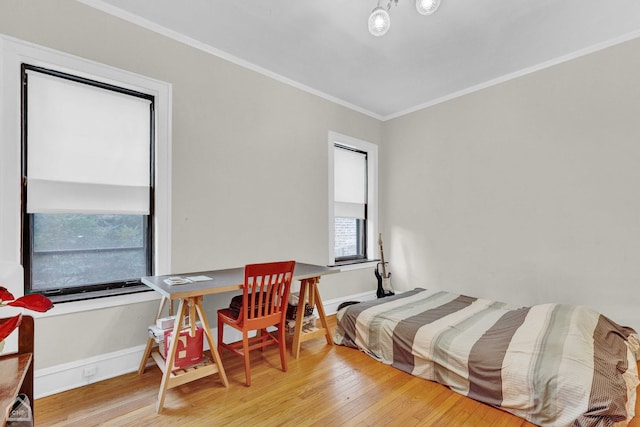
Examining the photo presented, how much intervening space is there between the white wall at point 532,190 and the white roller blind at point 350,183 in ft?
1.72

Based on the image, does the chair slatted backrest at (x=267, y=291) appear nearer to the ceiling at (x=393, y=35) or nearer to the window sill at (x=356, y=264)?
the window sill at (x=356, y=264)

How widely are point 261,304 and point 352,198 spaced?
236 cm

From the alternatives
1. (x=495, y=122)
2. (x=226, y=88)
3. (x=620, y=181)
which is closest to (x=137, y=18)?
(x=226, y=88)

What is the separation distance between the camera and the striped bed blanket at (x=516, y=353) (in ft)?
5.68

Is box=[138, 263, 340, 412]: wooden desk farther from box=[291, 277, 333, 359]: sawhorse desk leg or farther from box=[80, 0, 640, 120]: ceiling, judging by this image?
box=[80, 0, 640, 120]: ceiling

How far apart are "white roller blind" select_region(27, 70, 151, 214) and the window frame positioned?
83 mm

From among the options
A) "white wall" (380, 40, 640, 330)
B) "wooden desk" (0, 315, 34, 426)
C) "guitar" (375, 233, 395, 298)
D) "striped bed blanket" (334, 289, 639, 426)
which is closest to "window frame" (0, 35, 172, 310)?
"wooden desk" (0, 315, 34, 426)

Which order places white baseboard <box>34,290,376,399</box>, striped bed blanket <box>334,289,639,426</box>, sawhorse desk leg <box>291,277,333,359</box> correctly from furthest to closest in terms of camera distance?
sawhorse desk leg <box>291,277,333,359</box> < white baseboard <box>34,290,376,399</box> < striped bed blanket <box>334,289,639,426</box>

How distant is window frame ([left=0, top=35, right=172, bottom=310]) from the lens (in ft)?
6.42

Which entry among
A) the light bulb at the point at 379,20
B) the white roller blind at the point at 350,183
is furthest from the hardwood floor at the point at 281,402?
the light bulb at the point at 379,20

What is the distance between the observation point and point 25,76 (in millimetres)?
2070

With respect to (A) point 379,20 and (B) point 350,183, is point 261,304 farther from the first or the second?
(B) point 350,183

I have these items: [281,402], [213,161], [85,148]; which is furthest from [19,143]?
[281,402]

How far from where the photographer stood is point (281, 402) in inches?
79.1
